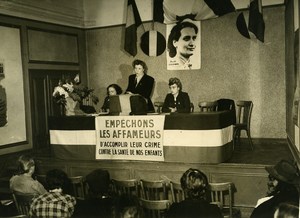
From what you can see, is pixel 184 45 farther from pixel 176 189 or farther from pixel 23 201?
pixel 23 201

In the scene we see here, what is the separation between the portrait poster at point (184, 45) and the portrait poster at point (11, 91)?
10.2 ft

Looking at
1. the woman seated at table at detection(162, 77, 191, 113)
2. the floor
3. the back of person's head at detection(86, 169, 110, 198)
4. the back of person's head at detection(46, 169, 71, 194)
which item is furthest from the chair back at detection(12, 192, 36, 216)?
the floor

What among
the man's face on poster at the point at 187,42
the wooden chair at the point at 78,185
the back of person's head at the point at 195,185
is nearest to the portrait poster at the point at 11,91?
the wooden chair at the point at 78,185

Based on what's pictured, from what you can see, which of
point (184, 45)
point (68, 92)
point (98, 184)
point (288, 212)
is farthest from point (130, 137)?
point (184, 45)

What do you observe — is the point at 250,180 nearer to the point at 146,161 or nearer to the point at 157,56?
the point at 146,161

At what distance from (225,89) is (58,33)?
12.2 feet

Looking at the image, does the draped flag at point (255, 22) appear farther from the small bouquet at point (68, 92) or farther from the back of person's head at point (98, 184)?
the back of person's head at point (98, 184)

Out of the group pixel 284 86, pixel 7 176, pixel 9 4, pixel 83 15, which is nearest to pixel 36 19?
pixel 9 4

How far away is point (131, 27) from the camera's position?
7.97 meters

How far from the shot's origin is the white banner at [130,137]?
4.94 metres

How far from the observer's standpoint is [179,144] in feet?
15.9

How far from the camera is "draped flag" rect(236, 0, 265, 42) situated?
21.9 feet

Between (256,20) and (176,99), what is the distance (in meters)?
2.53

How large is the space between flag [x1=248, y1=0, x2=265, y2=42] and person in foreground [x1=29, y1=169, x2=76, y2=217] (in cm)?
504
